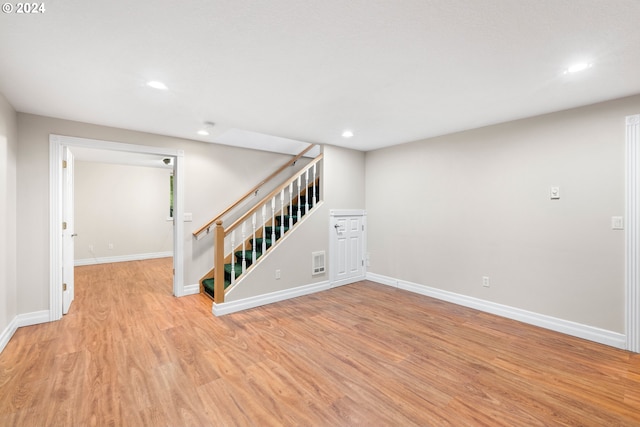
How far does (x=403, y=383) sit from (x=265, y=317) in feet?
5.77

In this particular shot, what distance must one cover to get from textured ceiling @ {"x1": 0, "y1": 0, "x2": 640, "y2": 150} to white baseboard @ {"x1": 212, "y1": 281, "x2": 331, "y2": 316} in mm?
2249

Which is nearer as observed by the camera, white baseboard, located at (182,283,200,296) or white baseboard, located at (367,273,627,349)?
white baseboard, located at (367,273,627,349)

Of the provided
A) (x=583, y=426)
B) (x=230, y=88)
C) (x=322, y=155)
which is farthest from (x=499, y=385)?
(x=322, y=155)

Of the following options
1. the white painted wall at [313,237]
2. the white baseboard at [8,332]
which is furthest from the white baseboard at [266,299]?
the white baseboard at [8,332]

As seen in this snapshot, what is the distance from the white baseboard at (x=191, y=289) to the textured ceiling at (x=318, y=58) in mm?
2394

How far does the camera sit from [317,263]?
428 centimetres

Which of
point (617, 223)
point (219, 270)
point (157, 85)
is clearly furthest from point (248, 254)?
point (617, 223)

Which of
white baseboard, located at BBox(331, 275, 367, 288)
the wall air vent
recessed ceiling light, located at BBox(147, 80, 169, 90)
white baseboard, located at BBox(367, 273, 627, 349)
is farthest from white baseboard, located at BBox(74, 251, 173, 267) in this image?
white baseboard, located at BBox(367, 273, 627, 349)

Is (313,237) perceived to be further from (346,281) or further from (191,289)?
(191,289)

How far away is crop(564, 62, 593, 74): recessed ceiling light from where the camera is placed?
6.50ft

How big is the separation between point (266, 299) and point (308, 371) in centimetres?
166

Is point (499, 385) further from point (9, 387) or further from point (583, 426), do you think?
point (9, 387)

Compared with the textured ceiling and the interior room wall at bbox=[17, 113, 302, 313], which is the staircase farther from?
the textured ceiling

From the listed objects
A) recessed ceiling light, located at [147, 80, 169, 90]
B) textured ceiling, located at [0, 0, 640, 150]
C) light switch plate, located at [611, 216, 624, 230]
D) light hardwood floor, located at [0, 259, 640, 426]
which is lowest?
light hardwood floor, located at [0, 259, 640, 426]
